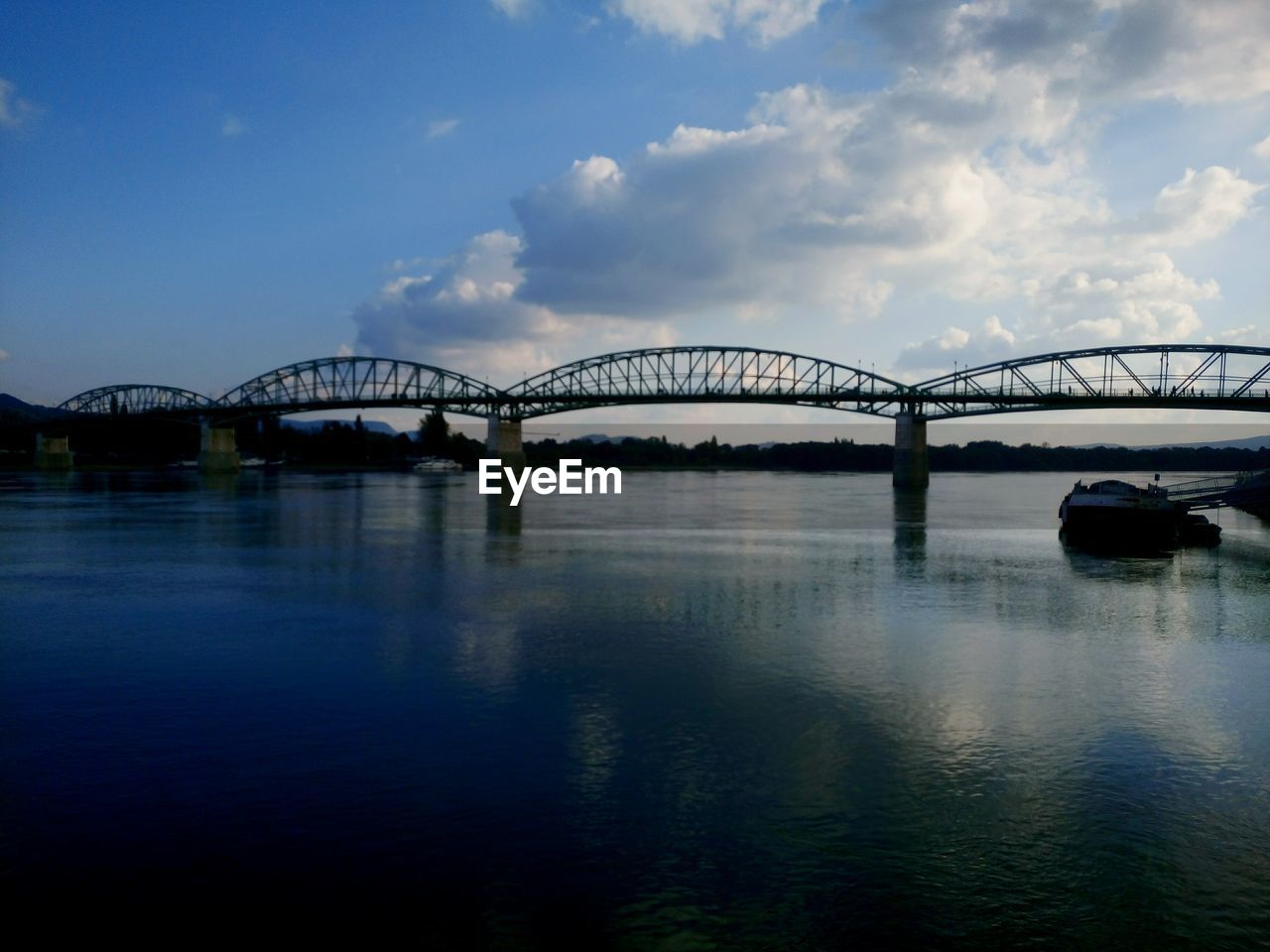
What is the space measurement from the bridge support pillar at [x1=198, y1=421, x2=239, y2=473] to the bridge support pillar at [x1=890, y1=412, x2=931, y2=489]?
84.0m

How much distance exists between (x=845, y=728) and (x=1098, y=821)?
112 inches

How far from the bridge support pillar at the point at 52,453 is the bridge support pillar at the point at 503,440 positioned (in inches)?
2360

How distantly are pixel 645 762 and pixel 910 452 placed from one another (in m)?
94.2

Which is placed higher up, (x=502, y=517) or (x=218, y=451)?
Result: (x=218, y=451)

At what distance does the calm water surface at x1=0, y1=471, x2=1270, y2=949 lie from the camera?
6289mm

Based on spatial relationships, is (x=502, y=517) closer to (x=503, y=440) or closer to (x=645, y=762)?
(x=645, y=762)

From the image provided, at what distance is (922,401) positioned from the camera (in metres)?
106

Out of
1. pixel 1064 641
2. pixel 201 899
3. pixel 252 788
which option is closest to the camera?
pixel 201 899

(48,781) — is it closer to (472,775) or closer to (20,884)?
(20,884)

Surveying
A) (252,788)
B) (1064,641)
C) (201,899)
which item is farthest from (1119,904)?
(1064,641)

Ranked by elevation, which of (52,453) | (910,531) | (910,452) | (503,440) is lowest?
(910,531)

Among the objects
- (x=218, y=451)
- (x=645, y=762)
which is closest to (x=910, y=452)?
(x=218, y=451)

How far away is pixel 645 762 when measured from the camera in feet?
29.2

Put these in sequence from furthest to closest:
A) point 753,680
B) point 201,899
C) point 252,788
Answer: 1. point 753,680
2. point 252,788
3. point 201,899
